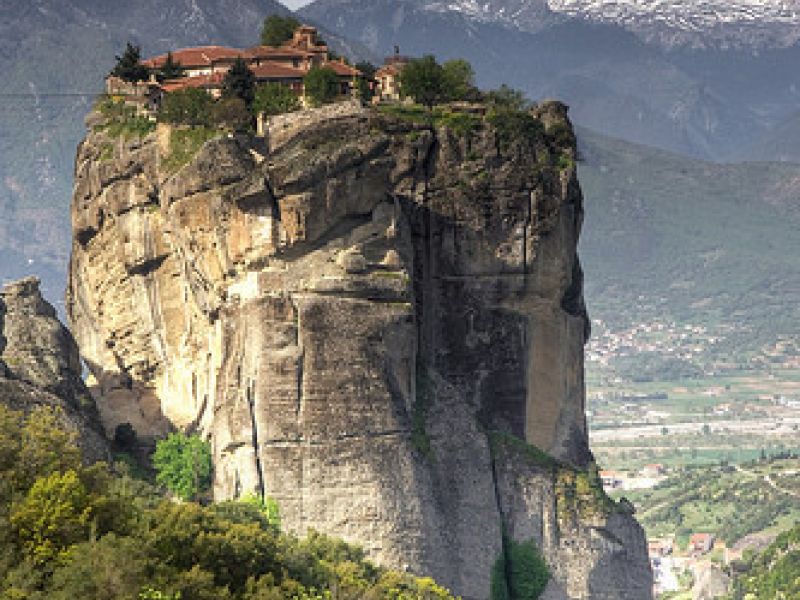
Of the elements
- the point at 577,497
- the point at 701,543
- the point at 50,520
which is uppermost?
the point at 50,520

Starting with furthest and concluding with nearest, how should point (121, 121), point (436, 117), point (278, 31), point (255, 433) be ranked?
1. point (278, 31)
2. point (121, 121)
3. point (436, 117)
4. point (255, 433)

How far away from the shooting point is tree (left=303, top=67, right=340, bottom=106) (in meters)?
79.5

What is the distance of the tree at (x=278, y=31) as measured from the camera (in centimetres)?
9194

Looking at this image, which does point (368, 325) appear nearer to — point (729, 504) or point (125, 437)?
point (125, 437)

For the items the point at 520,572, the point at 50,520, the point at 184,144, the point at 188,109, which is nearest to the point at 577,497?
the point at 520,572

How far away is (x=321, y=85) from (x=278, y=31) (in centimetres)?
1278

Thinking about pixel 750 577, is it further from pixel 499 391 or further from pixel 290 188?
pixel 290 188

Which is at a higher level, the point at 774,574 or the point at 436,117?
the point at 436,117

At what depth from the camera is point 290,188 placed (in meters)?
71.2

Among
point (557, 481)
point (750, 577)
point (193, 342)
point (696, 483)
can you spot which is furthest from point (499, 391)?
point (696, 483)

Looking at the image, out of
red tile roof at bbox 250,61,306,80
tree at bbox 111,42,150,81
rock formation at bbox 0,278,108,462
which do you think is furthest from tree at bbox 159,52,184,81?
rock formation at bbox 0,278,108,462

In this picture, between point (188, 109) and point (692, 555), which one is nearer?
point (188, 109)

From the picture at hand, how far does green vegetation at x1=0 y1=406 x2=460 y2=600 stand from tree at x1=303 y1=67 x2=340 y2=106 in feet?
73.5

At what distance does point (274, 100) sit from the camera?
78.8 m
